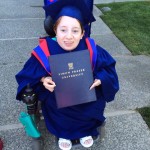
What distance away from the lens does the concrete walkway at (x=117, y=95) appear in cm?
259

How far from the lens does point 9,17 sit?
6.28 metres

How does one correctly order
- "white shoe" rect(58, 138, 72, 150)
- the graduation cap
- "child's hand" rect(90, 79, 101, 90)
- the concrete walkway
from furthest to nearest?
the concrete walkway, "white shoe" rect(58, 138, 72, 150), "child's hand" rect(90, 79, 101, 90), the graduation cap

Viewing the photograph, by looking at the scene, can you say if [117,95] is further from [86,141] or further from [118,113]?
[86,141]

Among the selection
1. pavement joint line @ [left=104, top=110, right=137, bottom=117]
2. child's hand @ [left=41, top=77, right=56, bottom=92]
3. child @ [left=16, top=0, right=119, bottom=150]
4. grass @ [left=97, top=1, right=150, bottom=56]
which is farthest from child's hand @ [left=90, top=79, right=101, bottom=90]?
grass @ [left=97, top=1, right=150, bottom=56]

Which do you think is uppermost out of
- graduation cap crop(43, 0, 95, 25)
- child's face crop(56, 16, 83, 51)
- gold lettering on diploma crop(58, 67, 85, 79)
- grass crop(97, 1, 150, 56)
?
graduation cap crop(43, 0, 95, 25)

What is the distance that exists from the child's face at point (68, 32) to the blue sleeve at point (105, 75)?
0.26 meters

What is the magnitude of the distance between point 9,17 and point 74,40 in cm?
449

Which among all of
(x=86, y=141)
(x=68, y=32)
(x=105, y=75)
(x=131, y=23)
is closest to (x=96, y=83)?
(x=105, y=75)

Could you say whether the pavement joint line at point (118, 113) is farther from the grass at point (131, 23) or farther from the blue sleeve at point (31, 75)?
the grass at point (131, 23)

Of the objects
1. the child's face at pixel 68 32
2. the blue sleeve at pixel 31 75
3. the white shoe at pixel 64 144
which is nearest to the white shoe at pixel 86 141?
the white shoe at pixel 64 144

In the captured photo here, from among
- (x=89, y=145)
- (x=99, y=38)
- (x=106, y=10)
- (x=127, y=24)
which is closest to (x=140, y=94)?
(x=89, y=145)

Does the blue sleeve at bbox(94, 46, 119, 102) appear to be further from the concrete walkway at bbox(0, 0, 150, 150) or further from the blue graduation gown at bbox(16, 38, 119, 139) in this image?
the concrete walkway at bbox(0, 0, 150, 150)

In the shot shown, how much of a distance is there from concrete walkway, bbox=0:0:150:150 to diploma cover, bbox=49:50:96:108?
565 mm

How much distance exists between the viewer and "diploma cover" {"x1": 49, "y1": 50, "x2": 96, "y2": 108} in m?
2.12
